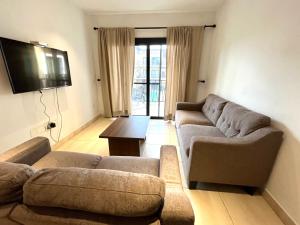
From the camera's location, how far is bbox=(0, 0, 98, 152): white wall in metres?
1.91

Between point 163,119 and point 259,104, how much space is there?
2.57 meters

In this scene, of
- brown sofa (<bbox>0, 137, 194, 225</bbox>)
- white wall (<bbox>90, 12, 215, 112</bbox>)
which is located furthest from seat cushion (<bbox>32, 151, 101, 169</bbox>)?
white wall (<bbox>90, 12, 215, 112</bbox>)

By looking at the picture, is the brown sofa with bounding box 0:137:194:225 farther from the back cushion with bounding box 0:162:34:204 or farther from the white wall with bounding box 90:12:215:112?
the white wall with bounding box 90:12:215:112

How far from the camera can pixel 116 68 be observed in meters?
3.95

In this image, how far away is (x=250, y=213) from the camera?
1520 mm

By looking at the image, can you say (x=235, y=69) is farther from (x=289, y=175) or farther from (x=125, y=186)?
(x=125, y=186)

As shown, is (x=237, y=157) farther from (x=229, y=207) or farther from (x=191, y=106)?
(x=191, y=106)

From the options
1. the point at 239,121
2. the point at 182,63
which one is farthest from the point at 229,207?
the point at 182,63

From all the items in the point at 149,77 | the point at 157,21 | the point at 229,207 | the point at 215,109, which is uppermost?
the point at 157,21

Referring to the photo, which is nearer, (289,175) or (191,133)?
(289,175)

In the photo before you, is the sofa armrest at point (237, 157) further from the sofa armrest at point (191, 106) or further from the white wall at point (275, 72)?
the sofa armrest at point (191, 106)

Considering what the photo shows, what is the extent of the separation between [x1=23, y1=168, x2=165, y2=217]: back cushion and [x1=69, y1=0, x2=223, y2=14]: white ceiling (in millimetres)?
3400

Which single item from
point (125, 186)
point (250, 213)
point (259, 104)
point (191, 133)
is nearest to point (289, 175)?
point (250, 213)

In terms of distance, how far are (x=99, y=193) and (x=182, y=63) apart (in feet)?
11.6
